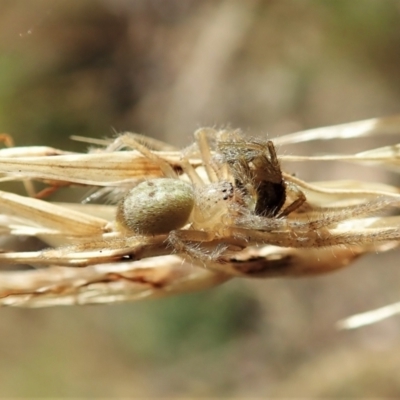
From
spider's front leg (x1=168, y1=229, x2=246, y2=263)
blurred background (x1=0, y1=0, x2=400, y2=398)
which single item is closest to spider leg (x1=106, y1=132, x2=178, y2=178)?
spider's front leg (x1=168, y1=229, x2=246, y2=263)

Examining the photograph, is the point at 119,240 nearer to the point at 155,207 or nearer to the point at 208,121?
the point at 155,207

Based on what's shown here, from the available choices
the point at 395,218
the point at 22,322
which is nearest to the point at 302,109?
the point at 22,322

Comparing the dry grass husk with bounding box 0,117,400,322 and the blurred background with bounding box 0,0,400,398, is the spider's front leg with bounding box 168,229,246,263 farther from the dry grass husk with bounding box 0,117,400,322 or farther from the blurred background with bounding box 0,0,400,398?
the blurred background with bounding box 0,0,400,398

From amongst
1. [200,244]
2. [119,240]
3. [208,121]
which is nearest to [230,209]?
[200,244]

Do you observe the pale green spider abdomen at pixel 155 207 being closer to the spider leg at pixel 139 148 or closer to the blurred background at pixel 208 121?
the spider leg at pixel 139 148

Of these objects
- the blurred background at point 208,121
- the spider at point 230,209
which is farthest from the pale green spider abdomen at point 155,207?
the blurred background at point 208,121

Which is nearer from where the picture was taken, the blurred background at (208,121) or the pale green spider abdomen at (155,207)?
the pale green spider abdomen at (155,207)

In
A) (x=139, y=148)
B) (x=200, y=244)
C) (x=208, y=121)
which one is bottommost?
(x=200, y=244)
